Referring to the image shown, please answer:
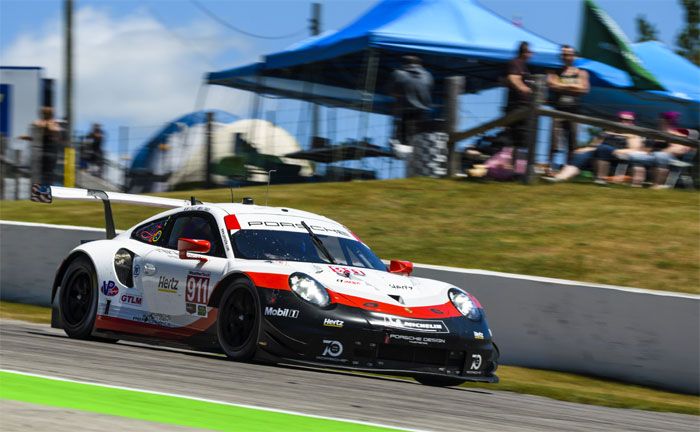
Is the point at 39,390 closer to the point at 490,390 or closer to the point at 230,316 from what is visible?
the point at 230,316

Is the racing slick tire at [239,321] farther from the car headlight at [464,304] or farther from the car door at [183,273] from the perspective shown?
the car headlight at [464,304]

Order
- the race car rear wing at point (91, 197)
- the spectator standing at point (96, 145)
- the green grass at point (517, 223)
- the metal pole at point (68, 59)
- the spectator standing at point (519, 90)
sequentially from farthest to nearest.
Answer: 1. the metal pole at point (68, 59)
2. the spectator standing at point (96, 145)
3. the spectator standing at point (519, 90)
4. the green grass at point (517, 223)
5. the race car rear wing at point (91, 197)

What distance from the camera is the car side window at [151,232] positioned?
9.48 m

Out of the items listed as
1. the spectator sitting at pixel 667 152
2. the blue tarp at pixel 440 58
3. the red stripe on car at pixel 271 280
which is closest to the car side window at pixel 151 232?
the red stripe on car at pixel 271 280

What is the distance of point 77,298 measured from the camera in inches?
388

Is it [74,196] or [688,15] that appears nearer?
[74,196]

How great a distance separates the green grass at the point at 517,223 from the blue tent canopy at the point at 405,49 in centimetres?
199

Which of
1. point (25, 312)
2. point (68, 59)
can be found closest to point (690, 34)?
point (68, 59)

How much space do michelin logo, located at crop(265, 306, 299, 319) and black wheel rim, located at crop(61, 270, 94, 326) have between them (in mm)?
2368

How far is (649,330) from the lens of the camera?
9.64 metres

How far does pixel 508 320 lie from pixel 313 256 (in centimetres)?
241

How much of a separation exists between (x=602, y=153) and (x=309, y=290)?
8.11m

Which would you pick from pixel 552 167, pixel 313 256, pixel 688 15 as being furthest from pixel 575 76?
pixel 688 15

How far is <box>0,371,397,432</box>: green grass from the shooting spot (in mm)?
5227
